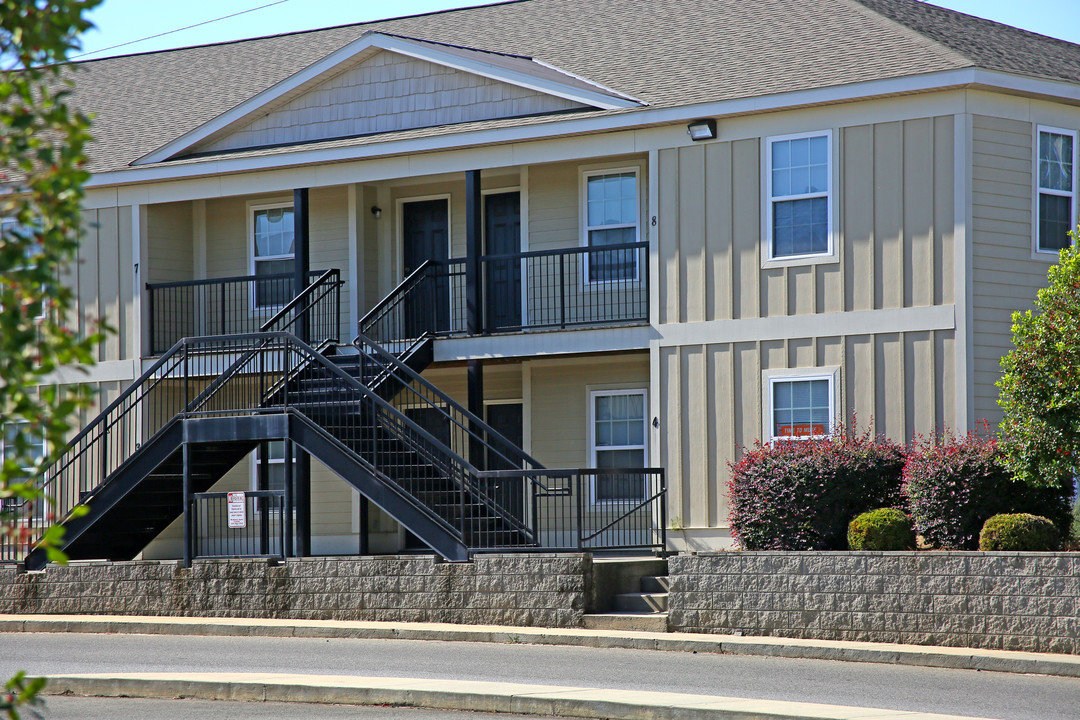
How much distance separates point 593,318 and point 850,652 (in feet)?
25.0

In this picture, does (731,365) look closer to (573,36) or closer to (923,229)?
(923,229)

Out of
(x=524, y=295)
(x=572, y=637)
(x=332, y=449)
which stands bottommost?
(x=572, y=637)

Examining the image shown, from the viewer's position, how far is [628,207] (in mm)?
19203

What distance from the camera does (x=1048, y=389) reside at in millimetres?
12977

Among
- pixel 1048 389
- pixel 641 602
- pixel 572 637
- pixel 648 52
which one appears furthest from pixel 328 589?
pixel 648 52

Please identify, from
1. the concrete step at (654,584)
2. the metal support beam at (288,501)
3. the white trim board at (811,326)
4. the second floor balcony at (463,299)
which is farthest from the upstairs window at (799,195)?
the metal support beam at (288,501)

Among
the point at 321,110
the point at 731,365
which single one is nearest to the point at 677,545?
the point at 731,365

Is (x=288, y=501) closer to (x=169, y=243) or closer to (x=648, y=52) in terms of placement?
(x=169, y=243)

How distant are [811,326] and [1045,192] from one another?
10.9ft

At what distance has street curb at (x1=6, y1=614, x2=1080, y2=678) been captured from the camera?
39.7 ft

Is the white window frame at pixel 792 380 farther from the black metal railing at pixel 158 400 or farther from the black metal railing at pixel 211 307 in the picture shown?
the black metal railing at pixel 211 307

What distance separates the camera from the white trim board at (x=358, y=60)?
18.1 meters

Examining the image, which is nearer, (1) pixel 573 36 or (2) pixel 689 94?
(2) pixel 689 94

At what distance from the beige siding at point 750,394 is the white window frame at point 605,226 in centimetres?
208
